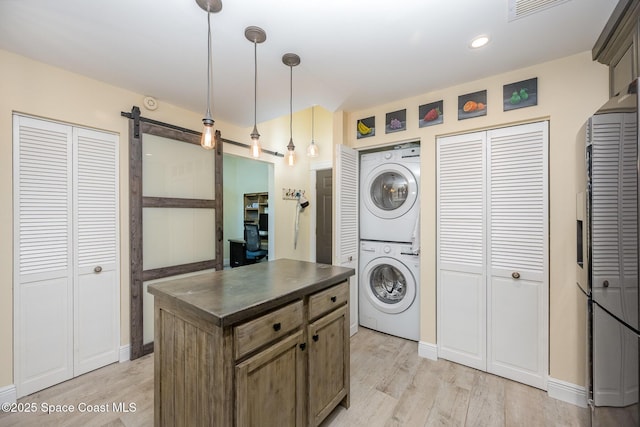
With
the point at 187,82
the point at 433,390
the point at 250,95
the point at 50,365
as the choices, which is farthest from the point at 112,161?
the point at 433,390

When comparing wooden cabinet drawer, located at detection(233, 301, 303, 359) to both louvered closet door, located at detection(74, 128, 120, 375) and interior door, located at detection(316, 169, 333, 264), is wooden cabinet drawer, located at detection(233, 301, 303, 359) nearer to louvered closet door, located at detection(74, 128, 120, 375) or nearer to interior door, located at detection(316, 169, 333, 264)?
louvered closet door, located at detection(74, 128, 120, 375)

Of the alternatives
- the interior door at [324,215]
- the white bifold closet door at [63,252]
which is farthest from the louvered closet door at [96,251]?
the interior door at [324,215]

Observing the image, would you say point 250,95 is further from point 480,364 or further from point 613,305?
point 480,364

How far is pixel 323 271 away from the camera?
5.90 ft

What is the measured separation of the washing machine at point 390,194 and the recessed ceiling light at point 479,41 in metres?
1.02

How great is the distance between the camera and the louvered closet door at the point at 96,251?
7.12ft

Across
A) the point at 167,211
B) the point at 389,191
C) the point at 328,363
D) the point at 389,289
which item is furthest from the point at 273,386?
the point at 389,191

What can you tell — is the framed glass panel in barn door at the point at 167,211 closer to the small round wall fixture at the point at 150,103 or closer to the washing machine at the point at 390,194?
the small round wall fixture at the point at 150,103

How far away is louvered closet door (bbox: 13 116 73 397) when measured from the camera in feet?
6.21

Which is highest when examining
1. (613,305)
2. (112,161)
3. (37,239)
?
(112,161)

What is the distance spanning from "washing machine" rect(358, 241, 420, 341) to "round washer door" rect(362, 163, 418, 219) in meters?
0.36

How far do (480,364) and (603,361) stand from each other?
104 cm

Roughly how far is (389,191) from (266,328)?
2088 millimetres

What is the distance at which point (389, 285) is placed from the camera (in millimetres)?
2986
